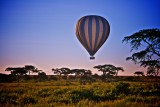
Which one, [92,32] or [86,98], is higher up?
[92,32]

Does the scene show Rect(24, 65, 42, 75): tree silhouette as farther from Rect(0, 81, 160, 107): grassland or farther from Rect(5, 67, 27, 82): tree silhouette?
Rect(0, 81, 160, 107): grassland

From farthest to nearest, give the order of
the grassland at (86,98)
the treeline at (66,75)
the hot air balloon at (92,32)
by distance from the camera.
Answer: the treeline at (66,75), the hot air balloon at (92,32), the grassland at (86,98)

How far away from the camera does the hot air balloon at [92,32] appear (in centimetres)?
2538

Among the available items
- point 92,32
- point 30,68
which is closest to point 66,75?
point 30,68

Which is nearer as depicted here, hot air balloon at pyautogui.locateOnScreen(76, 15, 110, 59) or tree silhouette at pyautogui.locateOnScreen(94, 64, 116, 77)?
hot air balloon at pyautogui.locateOnScreen(76, 15, 110, 59)

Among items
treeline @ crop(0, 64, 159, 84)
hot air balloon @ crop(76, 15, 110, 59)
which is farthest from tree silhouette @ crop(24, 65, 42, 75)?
hot air balloon @ crop(76, 15, 110, 59)

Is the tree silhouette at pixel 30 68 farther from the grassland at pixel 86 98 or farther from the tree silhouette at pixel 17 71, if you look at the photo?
the grassland at pixel 86 98

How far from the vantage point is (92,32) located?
2611 centimetres

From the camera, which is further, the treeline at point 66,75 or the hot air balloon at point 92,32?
the treeline at point 66,75

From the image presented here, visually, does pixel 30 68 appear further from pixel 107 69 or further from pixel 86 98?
pixel 86 98

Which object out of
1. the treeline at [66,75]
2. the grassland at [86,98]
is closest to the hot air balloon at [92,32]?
the grassland at [86,98]

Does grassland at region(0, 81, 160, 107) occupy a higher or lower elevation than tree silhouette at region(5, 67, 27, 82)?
lower

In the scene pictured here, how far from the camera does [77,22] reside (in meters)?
26.4

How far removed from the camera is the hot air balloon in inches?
999
